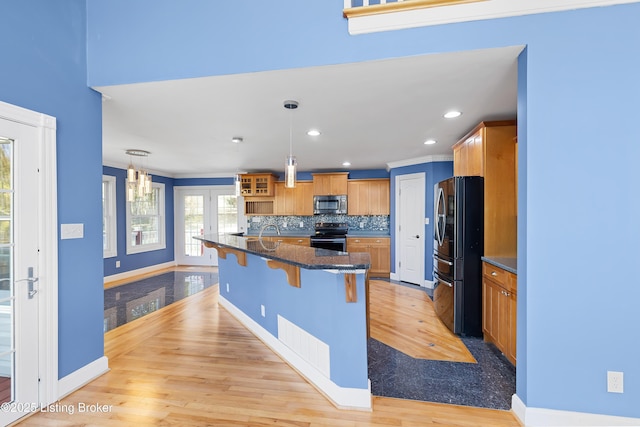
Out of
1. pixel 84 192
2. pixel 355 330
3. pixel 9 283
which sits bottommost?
pixel 355 330

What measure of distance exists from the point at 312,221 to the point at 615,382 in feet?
18.9

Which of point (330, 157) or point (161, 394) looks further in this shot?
point (330, 157)

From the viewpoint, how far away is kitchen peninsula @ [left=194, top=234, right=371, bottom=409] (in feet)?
6.64

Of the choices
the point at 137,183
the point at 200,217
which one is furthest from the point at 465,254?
the point at 200,217

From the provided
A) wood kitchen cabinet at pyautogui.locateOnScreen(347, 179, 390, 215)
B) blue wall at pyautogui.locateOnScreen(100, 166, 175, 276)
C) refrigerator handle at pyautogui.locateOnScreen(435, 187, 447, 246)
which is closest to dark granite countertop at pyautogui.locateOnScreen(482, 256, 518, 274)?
refrigerator handle at pyautogui.locateOnScreen(435, 187, 447, 246)

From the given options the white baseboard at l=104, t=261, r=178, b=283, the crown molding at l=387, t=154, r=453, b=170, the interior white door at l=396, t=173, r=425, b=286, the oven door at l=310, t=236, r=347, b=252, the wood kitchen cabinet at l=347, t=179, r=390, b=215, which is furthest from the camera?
the wood kitchen cabinet at l=347, t=179, r=390, b=215

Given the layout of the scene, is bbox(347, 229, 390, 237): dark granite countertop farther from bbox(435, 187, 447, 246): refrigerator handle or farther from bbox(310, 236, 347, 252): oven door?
bbox(435, 187, 447, 246): refrigerator handle

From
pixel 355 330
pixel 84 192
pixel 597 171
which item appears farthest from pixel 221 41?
pixel 597 171

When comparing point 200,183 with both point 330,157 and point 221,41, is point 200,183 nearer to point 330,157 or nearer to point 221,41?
point 330,157

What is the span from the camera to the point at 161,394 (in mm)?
2182

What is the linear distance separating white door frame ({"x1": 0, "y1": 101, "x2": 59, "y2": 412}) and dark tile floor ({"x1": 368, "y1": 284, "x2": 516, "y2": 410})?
2.24 meters

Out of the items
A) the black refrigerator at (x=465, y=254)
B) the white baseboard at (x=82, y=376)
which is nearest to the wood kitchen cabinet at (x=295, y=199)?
the black refrigerator at (x=465, y=254)

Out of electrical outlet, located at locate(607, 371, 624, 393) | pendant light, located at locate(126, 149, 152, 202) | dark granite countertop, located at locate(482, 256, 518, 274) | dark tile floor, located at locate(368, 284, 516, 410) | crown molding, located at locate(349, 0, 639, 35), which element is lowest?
dark tile floor, located at locate(368, 284, 516, 410)

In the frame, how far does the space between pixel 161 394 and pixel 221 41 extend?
2.55m
